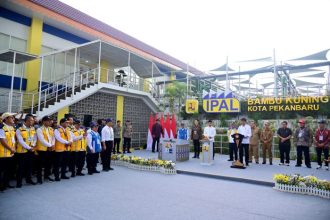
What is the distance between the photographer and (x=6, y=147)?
498 centimetres

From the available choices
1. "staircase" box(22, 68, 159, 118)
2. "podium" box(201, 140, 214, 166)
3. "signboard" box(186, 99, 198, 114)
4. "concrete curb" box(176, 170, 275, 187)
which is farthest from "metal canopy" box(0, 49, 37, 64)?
"signboard" box(186, 99, 198, 114)

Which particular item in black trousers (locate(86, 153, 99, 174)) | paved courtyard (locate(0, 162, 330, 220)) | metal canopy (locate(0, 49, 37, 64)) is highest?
metal canopy (locate(0, 49, 37, 64))

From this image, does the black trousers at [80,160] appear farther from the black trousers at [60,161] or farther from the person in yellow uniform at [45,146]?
the person in yellow uniform at [45,146]

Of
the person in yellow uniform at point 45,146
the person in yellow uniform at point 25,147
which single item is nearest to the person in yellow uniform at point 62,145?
the person in yellow uniform at point 45,146

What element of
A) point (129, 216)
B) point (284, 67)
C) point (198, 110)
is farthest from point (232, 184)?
Answer: point (284, 67)

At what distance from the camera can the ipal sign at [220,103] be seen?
42.5 feet

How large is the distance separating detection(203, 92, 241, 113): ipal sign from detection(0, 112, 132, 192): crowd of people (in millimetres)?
7572

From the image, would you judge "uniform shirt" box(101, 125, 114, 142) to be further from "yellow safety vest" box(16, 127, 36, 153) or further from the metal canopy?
the metal canopy

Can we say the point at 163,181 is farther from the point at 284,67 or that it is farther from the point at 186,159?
the point at 284,67

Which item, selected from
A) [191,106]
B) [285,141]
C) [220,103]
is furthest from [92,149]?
[220,103]

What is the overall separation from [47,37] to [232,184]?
39.7 feet

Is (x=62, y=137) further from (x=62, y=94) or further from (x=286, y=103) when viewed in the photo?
(x=286, y=103)

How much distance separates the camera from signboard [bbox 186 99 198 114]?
14.3m

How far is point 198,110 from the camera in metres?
14.4
